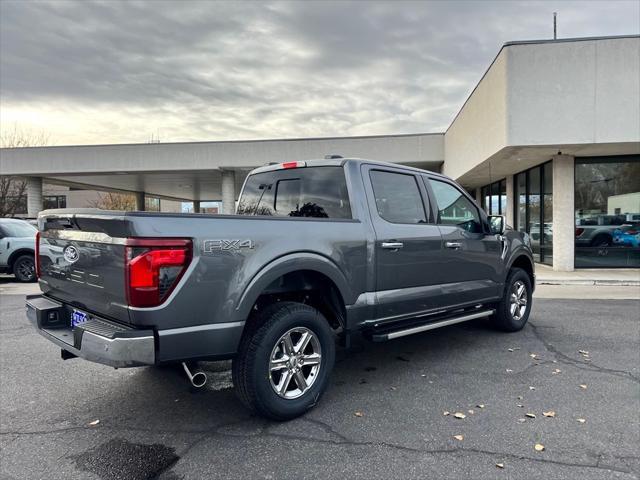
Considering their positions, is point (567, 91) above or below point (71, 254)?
above

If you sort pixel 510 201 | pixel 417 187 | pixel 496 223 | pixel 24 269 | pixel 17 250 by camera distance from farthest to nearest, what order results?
pixel 510 201 < pixel 24 269 < pixel 17 250 < pixel 496 223 < pixel 417 187

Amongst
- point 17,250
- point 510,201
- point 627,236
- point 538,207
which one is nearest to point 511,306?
point 627,236

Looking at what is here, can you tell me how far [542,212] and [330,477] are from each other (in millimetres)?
14139

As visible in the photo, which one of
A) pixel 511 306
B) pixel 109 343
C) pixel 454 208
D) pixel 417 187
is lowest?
pixel 511 306

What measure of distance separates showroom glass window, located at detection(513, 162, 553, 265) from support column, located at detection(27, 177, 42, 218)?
24925 mm

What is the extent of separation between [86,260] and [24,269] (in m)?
10.7

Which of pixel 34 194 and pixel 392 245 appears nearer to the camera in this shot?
pixel 392 245

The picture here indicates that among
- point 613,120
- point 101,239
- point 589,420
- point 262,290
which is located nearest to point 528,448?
point 589,420

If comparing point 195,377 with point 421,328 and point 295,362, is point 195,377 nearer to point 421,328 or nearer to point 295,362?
point 295,362

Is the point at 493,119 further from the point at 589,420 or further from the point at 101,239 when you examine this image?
the point at 101,239

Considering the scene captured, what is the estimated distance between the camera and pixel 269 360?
3.23 m

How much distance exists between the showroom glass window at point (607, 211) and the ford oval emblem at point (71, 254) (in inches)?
553

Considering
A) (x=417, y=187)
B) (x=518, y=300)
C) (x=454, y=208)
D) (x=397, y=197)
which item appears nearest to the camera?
(x=397, y=197)

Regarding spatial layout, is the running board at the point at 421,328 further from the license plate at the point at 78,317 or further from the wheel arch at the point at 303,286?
the license plate at the point at 78,317
